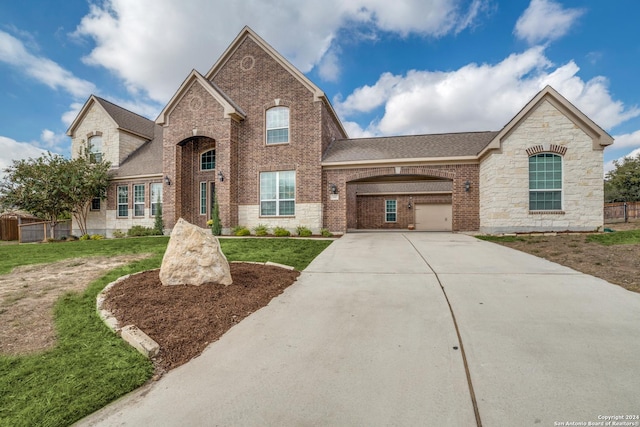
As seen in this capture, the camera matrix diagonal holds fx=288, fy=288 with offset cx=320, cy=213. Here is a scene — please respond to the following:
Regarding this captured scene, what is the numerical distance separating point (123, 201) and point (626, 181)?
4198 centimetres

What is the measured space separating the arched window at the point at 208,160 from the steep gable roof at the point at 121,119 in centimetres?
667

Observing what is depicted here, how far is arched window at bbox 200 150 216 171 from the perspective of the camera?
16095mm

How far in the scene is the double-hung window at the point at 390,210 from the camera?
23.0m

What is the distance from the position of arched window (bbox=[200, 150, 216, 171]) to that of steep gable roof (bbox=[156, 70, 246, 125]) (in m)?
2.54

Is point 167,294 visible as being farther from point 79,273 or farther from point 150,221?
point 150,221

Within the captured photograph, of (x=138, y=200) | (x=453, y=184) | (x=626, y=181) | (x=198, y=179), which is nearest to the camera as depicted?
(x=453, y=184)

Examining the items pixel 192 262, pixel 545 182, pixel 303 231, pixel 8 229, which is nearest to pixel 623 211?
pixel 545 182

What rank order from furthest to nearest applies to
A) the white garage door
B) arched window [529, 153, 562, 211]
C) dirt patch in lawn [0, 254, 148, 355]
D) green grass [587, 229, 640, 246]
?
1. the white garage door
2. arched window [529, 153, 562, 211]
3. green grass [587, 229, 640, 246]
4. dirt patch in lawn [0, 254, 148, 355]

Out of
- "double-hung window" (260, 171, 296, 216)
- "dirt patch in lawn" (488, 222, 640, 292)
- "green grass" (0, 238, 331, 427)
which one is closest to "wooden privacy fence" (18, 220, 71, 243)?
"double-hung window" (260, 171, 296, 216)

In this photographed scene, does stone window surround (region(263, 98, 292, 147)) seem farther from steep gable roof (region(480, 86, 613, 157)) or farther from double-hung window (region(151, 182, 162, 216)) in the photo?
steep gable roof (region(480, 86, 613, 157))

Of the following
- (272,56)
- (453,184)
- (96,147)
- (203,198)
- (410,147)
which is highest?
(272,56)

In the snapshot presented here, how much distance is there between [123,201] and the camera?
17469 mm

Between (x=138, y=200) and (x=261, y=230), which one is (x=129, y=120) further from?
(x=261, y=230)

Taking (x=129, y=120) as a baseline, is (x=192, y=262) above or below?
below
